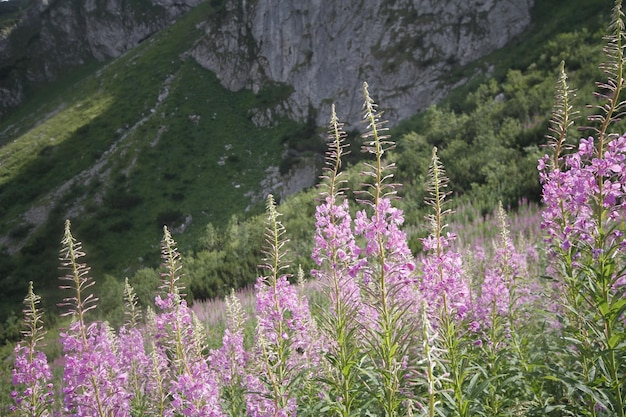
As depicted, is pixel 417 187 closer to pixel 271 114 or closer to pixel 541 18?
pixel 541 18

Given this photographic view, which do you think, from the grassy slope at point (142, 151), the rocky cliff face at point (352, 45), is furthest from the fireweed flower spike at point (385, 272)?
the rocky cliff face at point (352, 45)

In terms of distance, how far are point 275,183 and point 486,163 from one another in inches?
999

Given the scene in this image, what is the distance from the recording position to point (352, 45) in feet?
144

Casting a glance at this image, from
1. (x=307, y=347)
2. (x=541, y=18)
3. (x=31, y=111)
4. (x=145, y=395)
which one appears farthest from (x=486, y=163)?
(x=31, y=111)

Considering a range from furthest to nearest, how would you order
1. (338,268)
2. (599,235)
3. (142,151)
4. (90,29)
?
(90,29) → (142,151) → (338,268) → (599,235)

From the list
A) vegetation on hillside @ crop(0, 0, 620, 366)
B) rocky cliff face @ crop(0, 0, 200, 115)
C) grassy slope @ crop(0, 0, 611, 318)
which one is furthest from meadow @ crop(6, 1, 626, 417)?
rocky cliff face @ crop(0, 0, 200, 115)

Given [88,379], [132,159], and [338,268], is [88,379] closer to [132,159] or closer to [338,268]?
[338,268]

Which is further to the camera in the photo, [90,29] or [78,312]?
[90,29]

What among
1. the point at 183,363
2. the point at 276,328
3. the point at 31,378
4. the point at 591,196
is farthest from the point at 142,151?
the point at 591,196

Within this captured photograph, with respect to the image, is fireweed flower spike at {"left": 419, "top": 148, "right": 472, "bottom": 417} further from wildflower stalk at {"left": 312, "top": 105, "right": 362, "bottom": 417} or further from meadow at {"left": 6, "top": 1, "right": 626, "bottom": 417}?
wildflower stalk at {"left": 312, "top": 105, "right": 362, "bottom": 417}

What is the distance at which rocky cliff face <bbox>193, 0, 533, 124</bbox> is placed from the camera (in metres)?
35.5

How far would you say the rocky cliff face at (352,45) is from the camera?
35.5m

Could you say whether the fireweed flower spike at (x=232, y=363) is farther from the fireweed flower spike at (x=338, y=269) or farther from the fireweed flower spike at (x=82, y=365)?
the fireweed flower spike at (x=338, y=269)

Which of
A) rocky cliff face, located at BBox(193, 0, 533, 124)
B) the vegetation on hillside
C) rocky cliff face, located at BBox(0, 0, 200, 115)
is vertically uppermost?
rocky cliff face, located at BBox(0, 0, 200, 115)
